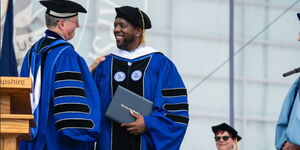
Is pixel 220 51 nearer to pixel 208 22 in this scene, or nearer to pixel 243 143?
pixel 208 22

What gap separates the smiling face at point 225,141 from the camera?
8391 mm

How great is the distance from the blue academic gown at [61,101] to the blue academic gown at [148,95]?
1.00 ft

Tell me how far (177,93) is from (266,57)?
9465 mm

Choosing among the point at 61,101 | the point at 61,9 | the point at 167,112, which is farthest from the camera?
the point at 167,112

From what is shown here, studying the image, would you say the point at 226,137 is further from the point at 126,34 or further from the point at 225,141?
the point at 126,34

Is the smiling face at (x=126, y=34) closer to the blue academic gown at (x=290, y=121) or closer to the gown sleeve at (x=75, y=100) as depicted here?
the gown sleeve at (x=75, y=100)

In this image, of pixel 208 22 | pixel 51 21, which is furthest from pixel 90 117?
pixel 208 22

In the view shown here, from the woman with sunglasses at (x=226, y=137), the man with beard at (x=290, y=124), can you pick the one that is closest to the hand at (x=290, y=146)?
the man with beard at (x=290, y=124)

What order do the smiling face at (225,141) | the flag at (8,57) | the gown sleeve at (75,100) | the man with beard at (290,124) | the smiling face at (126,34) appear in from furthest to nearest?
the smiling face at (225,141)
the smiling face at (126,34)
the man with beard at (290,124)
the gown sleeve at (75,100)
the flag at (8,57)

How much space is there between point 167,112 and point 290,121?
756 mm

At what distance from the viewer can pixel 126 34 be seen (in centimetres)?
546

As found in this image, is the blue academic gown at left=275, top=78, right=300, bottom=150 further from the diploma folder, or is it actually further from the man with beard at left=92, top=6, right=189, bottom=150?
the diploma folder

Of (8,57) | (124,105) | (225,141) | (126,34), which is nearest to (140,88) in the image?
(124,105)

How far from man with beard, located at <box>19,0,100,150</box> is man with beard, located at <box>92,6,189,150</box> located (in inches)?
11.0
